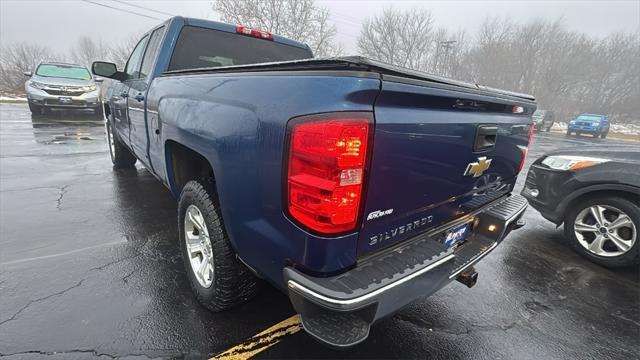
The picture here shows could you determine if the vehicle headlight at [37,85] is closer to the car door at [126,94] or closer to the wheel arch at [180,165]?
the car door at [126,94]

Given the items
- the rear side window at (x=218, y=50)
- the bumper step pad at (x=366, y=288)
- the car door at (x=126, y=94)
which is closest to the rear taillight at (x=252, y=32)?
the rear side window at (x=218, y=50)

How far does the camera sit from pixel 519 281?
306 cm

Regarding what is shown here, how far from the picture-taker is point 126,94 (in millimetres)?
3854

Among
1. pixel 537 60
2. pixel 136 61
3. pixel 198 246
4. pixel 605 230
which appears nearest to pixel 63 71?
pixel 136 61

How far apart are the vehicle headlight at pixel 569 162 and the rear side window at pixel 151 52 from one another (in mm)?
4534

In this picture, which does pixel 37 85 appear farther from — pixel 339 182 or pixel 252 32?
pixel 339 182

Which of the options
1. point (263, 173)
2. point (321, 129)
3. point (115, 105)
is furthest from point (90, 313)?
point (115, 105)

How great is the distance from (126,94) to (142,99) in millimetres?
872

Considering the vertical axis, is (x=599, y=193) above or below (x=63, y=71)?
below

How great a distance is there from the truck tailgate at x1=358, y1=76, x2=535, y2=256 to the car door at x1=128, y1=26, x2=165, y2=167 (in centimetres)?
257

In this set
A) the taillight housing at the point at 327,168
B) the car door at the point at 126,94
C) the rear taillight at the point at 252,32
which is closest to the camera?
the taillight housing at the point at 327,168

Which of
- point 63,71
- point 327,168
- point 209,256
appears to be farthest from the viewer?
point 63,71

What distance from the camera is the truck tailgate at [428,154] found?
1449 mm

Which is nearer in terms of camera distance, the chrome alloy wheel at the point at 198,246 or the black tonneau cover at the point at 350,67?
the black tonneau cover at the point at 350,67
